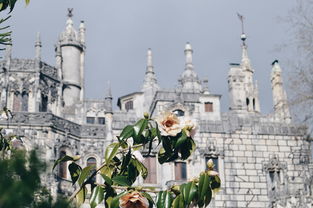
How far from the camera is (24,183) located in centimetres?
452

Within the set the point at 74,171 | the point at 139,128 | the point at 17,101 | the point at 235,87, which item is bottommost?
the point at 74,171

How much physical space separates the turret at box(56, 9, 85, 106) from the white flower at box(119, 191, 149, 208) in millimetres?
39885

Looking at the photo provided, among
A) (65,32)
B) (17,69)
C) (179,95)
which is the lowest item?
(179,95)

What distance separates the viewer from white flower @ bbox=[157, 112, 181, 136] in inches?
228

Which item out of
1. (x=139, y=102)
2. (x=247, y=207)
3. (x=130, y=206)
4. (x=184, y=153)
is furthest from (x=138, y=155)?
(x=139, y=102)

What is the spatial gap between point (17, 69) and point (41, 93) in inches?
95.6

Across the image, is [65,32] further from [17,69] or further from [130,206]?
[130,206]

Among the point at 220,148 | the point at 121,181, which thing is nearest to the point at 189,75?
the point at 220,148

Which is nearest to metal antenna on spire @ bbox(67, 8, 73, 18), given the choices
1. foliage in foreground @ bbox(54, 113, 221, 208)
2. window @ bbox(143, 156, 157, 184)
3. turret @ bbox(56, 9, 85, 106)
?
turret @ bbox(56, 9, 85, 106)

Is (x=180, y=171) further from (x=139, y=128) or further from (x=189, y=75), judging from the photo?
(x=139, y=128)

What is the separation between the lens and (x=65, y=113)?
4269cm

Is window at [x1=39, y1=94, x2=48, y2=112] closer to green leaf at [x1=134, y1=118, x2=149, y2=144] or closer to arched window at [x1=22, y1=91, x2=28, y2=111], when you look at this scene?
arched window at [x1=22, y1=91, x2=28, y2=111]

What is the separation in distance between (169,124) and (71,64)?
4116cm

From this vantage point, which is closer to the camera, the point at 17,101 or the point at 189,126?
the point at 189,126
